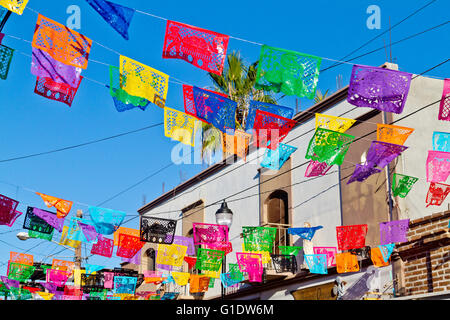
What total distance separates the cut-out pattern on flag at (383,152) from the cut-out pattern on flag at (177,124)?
146 inches

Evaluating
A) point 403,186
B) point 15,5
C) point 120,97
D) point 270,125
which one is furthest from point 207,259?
point 15,5

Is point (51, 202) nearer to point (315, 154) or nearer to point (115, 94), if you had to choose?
point (115, 94)

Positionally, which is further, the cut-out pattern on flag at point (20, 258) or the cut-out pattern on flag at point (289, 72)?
the cut-out pattern on flag at point (20, 258)

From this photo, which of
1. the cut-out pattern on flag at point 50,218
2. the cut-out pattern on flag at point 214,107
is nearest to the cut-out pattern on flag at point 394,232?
the cut-out pattern on flag at point 214,107

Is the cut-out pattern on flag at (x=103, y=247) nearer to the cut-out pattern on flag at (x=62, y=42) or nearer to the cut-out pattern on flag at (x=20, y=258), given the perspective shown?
the cut-out pattern on flag at (x=20, y=258)

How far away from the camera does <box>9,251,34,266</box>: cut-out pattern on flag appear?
65.9 feet

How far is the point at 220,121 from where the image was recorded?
407 inches

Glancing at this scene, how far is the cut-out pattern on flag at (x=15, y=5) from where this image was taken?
785 cm

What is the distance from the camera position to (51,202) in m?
15.1

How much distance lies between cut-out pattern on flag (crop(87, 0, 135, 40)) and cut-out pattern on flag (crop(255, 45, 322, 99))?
216cm

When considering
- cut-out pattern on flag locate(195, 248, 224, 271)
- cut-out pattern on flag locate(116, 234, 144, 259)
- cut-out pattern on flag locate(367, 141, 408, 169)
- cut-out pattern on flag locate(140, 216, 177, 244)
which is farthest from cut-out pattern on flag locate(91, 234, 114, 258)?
cut-out pattern on flag locate(367, 141, 408, 169)

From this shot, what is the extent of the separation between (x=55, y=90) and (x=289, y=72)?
4052 mm

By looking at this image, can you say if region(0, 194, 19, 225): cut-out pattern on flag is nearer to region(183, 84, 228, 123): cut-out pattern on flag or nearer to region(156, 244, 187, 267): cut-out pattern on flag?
region(156, 244, 187, 267): cut-out pattern on flag

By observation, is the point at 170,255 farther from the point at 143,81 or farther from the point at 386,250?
the point at 143,81
